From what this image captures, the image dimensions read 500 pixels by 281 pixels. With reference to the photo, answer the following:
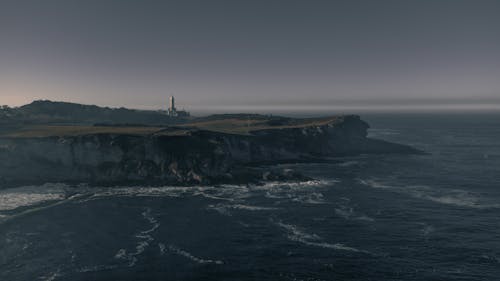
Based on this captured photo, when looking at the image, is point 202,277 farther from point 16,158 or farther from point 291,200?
point 16,158

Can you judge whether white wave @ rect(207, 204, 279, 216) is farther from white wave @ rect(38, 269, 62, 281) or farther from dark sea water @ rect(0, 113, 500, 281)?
white wave @ rect(38, 269, 62, 281)

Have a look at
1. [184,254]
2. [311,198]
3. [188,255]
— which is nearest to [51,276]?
[184,254]

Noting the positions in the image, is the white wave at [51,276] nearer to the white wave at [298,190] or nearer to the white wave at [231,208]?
the white wave at [231,208]

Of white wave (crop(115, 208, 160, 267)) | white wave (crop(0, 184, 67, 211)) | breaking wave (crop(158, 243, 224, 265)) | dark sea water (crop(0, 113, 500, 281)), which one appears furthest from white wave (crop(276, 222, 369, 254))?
white wave (crop(0, 184, 67, 211))

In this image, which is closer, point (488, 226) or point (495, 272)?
point (495, 272)

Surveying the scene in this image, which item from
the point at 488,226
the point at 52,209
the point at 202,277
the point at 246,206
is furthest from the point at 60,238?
the point at 488,226

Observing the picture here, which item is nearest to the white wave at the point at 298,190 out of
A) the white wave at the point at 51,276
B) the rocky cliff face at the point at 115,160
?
the rocky cliff face at the point at 115,160

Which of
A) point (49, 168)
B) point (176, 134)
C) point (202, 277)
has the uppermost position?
point (176, 134)
